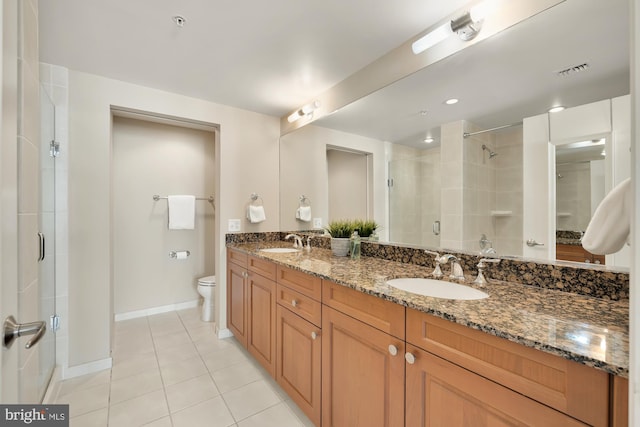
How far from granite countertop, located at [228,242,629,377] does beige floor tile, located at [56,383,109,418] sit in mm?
1637

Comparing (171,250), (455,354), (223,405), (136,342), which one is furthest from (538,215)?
(171,250)

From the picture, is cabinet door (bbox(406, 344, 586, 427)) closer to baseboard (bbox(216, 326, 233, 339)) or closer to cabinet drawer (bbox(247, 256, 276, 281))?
cabinet drawer (bbox(247, 256, 276, 281))

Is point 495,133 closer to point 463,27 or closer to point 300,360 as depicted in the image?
point 463,27

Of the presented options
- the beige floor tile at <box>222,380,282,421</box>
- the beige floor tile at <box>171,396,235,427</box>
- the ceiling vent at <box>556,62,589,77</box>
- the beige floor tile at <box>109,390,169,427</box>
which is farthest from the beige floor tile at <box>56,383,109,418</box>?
the ceiling vent at <box>556,62,589,77</box>

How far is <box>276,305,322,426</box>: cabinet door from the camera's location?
136 centimetres

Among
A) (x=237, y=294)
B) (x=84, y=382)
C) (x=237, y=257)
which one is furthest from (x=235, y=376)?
(x=84, y=382)

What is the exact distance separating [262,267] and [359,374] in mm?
1010

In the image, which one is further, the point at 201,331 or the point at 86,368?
the point at 201,331

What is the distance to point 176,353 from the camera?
225cm

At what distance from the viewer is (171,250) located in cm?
317

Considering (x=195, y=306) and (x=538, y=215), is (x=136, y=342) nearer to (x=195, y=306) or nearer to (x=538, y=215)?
(x=195, y=306)

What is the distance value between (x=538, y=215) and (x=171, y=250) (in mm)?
3328

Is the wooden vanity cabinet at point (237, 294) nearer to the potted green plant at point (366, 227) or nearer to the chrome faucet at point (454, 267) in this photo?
the potted green plant at point (366, 227)

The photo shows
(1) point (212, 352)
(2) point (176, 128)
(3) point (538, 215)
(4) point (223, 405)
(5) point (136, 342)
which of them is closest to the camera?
(3) point (538, 215)
